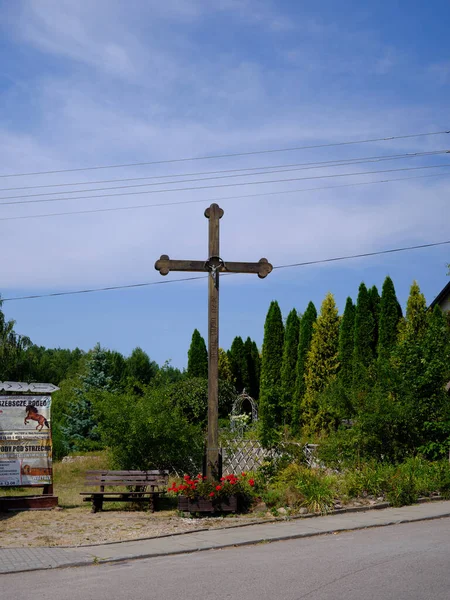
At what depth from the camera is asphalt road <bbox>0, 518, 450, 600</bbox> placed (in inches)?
275

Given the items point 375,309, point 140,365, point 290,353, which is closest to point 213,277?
point 375,309

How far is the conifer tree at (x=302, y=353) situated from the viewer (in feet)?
110

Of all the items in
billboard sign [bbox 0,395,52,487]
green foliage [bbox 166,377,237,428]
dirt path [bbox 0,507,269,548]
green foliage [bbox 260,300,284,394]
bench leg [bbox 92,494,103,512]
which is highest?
green foliage [bbox 260,300,284,394]

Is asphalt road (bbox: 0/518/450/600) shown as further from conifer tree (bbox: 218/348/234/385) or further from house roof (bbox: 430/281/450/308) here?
conifer tree (bbox: 218/348/234/385)

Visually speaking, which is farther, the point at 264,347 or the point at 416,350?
the point at 264,347

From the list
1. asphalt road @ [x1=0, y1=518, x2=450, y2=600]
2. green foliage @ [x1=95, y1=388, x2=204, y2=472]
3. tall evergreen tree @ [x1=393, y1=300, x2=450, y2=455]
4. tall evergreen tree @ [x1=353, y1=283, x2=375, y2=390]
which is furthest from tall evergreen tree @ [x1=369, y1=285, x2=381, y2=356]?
asphalt road @ [x1=0, y1=518, x2=450, y2=600]

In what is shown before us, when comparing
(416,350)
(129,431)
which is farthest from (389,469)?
(129,431)

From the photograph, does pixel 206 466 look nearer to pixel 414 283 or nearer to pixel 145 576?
pixel 145 576

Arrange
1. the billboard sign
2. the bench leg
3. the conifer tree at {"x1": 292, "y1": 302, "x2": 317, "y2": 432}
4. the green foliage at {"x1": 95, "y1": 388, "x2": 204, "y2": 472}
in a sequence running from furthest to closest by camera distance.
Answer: the conifer tree at {"x1": 292, "y1": 302, "x2": 317, "y2": 432}
the green foliage at {"x1": 95, "y1": 388, "x2": 204, "y2": 472}
the billboard sign
the bench leg

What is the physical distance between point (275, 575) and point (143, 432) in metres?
8.01

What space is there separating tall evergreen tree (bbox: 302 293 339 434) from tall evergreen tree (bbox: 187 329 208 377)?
6.75 m

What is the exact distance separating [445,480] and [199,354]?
2499 cm

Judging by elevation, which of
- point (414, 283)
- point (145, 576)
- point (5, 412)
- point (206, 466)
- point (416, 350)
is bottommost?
point (145, 576)

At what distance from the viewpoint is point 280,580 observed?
7.55 m
